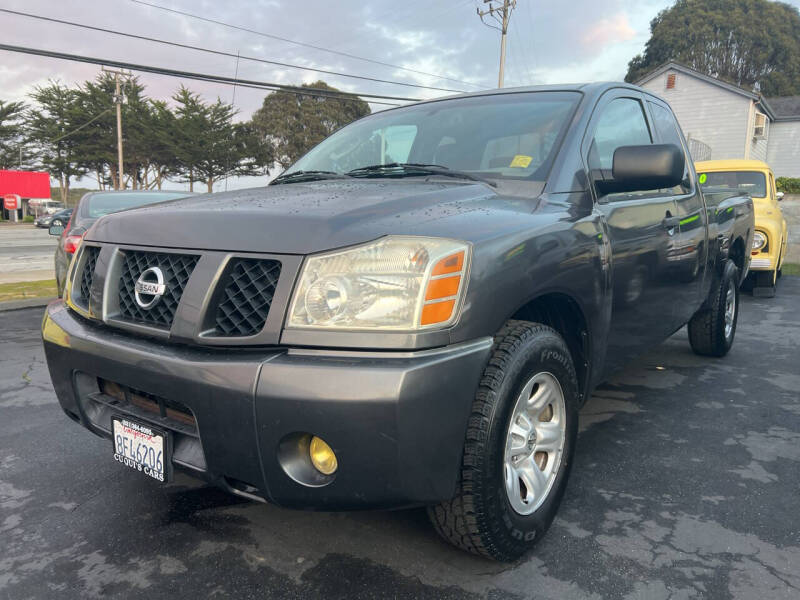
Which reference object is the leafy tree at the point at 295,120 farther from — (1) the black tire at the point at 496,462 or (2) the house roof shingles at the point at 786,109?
(1) the black tire at the point at 496,462

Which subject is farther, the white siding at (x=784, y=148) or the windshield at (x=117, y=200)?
the white siding at (x=784, y=148)

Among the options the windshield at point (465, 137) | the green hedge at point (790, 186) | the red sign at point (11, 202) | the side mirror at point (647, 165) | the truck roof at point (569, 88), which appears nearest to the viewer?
the side mirror at point (647, 165)

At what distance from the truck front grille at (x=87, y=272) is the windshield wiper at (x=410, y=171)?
43.9 inches

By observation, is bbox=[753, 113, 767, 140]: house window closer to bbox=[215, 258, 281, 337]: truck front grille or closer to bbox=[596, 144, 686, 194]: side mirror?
bbox=[596, 144, 686, 194]: side mirror

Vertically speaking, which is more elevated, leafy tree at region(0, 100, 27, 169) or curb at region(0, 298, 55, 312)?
leafy tree at region(0, 100, 27, 169)

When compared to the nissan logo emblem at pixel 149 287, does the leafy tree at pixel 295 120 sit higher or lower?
higher

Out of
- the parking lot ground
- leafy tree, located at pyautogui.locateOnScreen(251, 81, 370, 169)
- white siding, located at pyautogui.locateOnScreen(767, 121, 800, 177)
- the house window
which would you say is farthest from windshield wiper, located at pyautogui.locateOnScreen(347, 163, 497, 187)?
leafy tree, located at pyautogui.locateOnScreen(251, 81, 370, 169)

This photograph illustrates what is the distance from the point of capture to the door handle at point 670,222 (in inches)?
122

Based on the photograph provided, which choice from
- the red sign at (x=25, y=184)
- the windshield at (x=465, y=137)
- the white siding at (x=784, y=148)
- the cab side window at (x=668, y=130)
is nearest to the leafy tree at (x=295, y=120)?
the red sign at (x=25, y=184)

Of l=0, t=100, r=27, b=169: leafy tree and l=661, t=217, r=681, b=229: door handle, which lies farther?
l=0, t=100, r=27, b=169: leafy tree

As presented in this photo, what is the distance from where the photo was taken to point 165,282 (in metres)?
1.86

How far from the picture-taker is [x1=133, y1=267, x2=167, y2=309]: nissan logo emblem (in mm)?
1865

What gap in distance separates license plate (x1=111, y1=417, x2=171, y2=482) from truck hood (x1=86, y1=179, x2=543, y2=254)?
58 cm

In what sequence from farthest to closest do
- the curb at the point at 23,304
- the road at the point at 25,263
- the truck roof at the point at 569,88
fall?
the road at the point at 25,263 < the curb at the point at 23,304 < the truck roof at the point at 569,88
